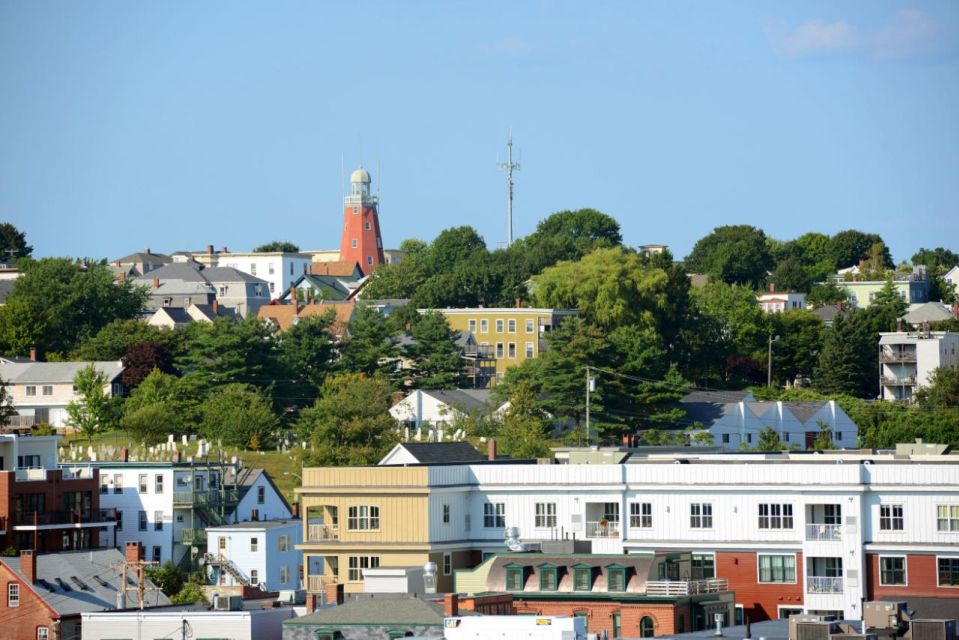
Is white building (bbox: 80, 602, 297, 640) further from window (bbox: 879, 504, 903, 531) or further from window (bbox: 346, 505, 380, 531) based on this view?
window (bbox: 879, 504, 903, 531)

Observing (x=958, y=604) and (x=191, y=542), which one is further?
(x=191, y=542)

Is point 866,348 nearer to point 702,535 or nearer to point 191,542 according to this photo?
point 191,542

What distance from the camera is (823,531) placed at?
228 ft

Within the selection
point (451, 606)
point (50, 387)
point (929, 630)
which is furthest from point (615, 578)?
point (50, 387)

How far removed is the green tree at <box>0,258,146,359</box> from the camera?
15988 centimetres

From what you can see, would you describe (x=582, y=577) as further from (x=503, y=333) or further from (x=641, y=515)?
(x=503, y=333)

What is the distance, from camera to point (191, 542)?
320ft

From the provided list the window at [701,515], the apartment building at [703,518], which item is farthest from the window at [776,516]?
the window at [701,515]

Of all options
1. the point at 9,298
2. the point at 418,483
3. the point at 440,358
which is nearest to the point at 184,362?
the point at 440,358

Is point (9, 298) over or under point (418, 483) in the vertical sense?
over

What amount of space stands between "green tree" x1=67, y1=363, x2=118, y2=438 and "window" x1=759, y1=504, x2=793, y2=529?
2637 inches

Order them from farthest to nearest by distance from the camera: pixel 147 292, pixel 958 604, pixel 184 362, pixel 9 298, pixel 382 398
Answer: pixel 147 292 → pixel 9 298 → pixel 184 362 → pixel 382 398 → pixel 958 604

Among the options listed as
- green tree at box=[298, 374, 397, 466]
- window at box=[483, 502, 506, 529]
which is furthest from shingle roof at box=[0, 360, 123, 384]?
window at box=[483, 502, 506, 529]

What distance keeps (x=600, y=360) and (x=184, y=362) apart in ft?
90.5
